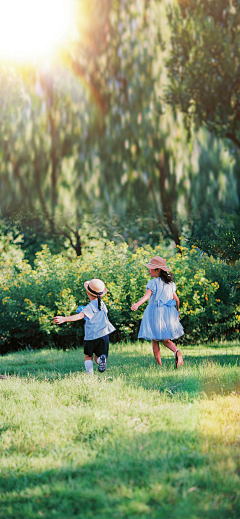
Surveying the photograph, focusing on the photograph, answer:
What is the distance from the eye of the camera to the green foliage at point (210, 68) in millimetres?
6035

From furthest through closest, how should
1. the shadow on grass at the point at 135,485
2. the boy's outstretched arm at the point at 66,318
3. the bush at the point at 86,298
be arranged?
1. the bush at the point at 86,298
2. the boy's outstretched arm at the point at 66,318
3. the shadow on grass at the point at 135,485

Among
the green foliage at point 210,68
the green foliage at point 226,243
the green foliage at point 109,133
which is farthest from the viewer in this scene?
the green foliage at point 109,133

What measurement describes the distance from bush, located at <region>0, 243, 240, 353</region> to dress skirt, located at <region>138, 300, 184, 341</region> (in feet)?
11.0

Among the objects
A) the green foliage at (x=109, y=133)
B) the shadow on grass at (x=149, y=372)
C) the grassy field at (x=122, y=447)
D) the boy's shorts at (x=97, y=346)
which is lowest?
the shadow on grass at (x=149, y=372)

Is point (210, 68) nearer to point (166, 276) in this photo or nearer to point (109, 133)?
point (109, 133)

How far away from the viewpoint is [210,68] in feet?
20.0

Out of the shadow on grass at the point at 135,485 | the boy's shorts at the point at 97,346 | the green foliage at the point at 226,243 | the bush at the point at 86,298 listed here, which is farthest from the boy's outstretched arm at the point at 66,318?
the bush at the point at 86,298

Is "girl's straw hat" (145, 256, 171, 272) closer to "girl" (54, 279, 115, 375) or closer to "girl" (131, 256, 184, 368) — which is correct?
"girl" (131, 256, 184, 368)

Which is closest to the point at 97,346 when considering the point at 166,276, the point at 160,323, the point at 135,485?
the point at 160,323

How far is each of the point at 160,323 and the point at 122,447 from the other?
3307mm

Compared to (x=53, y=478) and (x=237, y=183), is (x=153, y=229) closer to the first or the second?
(x=237, y=183)

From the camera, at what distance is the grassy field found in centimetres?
228

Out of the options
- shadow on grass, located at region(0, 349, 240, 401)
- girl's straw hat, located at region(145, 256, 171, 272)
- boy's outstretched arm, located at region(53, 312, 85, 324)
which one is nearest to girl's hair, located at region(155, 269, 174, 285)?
girl's straw hat, located at region(145, 256, 171, 272)

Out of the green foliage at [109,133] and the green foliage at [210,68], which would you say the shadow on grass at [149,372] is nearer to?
the green foliage at [109,133]
